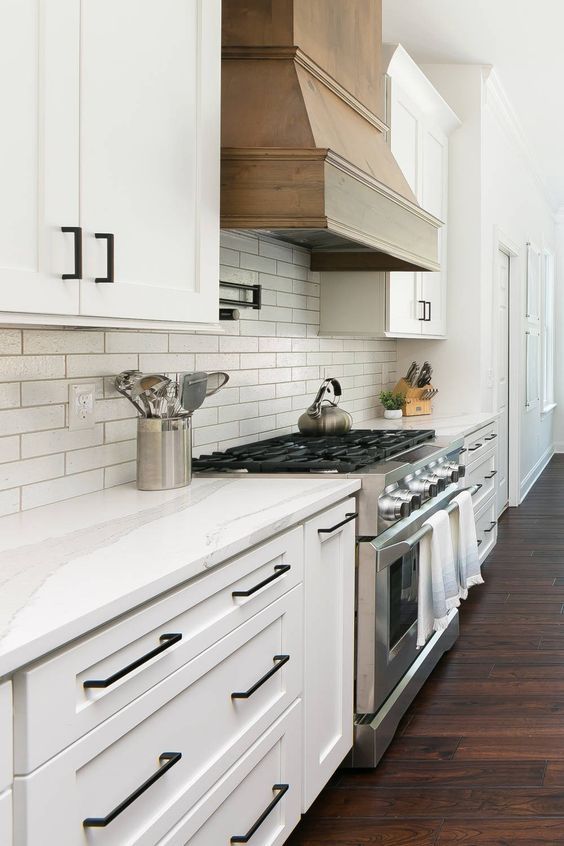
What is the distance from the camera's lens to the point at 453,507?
381cm

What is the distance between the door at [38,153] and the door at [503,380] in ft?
18.5

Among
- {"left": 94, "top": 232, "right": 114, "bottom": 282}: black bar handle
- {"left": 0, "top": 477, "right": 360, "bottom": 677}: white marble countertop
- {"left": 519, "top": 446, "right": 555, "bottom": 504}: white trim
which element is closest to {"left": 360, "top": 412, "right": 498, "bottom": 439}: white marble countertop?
{"left": 0, "top": 477, "right": 360, "bottom": 677}: white marble countertop

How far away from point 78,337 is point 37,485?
0.41 metres

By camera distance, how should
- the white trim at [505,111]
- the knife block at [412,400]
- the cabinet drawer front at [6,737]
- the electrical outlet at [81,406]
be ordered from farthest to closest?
the white trim at [505,111]
the knife block at [412,400]
the electrical outlet at [81,406]
the cabinet drawer front at [6,737]

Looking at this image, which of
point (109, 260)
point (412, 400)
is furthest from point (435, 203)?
point (109, 260)

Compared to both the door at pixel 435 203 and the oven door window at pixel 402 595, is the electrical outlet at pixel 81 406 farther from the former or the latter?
the door at pixel 435 203

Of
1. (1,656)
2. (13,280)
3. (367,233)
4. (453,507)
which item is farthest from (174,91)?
(453,507)

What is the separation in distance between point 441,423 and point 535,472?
189 inches

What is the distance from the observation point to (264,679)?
2.11m

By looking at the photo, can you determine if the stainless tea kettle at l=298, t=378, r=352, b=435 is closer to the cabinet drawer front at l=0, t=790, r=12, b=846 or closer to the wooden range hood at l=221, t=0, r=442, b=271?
the wooden range hood at l=221, t=0, r=442, b=271

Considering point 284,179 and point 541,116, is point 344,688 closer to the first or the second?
point 284,179

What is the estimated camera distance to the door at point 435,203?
5.38 m

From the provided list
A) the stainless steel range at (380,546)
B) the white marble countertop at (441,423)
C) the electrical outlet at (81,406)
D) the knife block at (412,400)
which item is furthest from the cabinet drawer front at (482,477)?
the electrical outlet at (81,406)

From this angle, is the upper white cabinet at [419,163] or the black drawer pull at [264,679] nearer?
the black drawer pull at [264,679]
